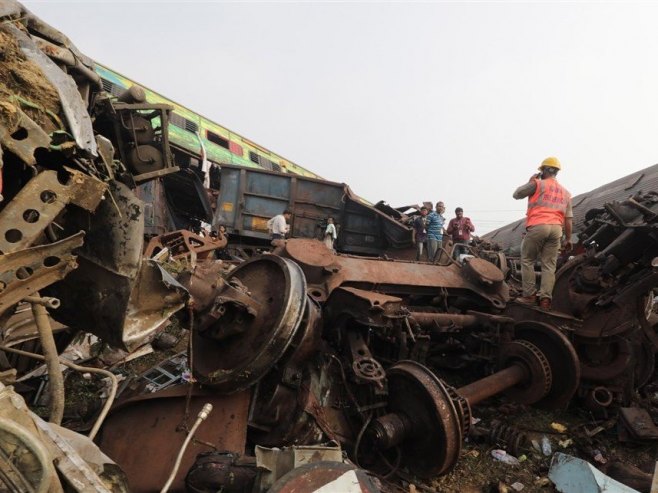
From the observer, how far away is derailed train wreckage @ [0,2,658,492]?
1689 millimetres

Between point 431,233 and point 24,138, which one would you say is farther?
point 431,233

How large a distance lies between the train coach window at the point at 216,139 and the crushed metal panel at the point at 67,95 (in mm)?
12637

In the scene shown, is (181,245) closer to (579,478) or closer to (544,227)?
(544,227)

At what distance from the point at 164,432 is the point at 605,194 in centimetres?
1626

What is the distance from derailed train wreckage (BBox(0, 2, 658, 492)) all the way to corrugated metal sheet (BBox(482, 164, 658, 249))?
8419 millimetres

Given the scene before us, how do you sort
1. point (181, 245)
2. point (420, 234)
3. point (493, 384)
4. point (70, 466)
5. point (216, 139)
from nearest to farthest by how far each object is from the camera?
point (70, 466) < point (493, 384) < point (181, 245) < point (420, 234) < point (216, 139)

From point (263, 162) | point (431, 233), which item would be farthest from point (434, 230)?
point (263, 162)

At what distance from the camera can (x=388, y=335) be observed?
11.7 feet

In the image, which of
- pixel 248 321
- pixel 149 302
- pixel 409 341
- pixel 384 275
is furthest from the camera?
pixel 384 275

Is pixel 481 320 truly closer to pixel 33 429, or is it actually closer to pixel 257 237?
pixel 33 429

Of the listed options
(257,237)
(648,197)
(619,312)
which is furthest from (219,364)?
(257,237)

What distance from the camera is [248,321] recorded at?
304cm

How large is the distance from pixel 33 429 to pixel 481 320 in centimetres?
394

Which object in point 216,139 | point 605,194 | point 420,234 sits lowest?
point 420,234
